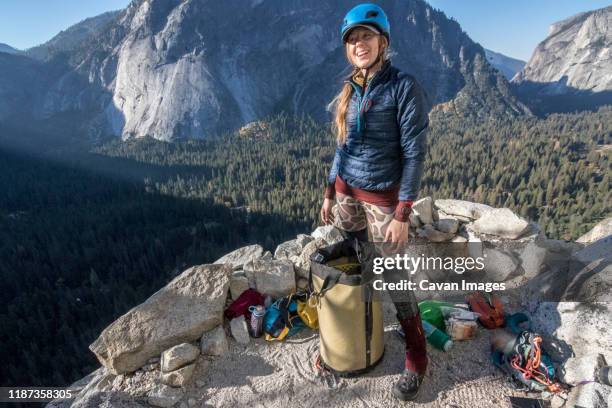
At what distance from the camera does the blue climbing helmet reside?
9.46 feet

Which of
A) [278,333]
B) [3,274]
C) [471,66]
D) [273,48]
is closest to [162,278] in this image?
[3,274]

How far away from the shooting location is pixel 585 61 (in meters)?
174

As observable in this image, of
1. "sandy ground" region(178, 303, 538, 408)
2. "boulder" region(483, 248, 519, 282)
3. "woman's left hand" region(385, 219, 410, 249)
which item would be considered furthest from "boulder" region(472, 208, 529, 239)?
"woman's left hand" region(385, 219, 410, 249)

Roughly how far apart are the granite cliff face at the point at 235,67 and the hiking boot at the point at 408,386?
453 feet

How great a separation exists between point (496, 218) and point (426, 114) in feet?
15.0

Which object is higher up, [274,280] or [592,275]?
[592,275]

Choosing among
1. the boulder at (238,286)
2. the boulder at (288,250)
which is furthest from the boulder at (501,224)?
the boulder at (238,286)

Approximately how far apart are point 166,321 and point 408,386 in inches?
132

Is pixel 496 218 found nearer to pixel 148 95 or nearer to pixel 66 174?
pixel 66 174

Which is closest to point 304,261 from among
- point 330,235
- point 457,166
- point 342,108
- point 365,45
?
point 330,235

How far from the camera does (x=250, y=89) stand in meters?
151

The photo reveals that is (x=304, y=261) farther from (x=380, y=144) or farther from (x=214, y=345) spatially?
(x=380, y=144)

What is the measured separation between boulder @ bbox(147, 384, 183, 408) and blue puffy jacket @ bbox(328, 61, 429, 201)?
11.1 feet

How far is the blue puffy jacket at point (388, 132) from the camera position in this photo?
2863mm
